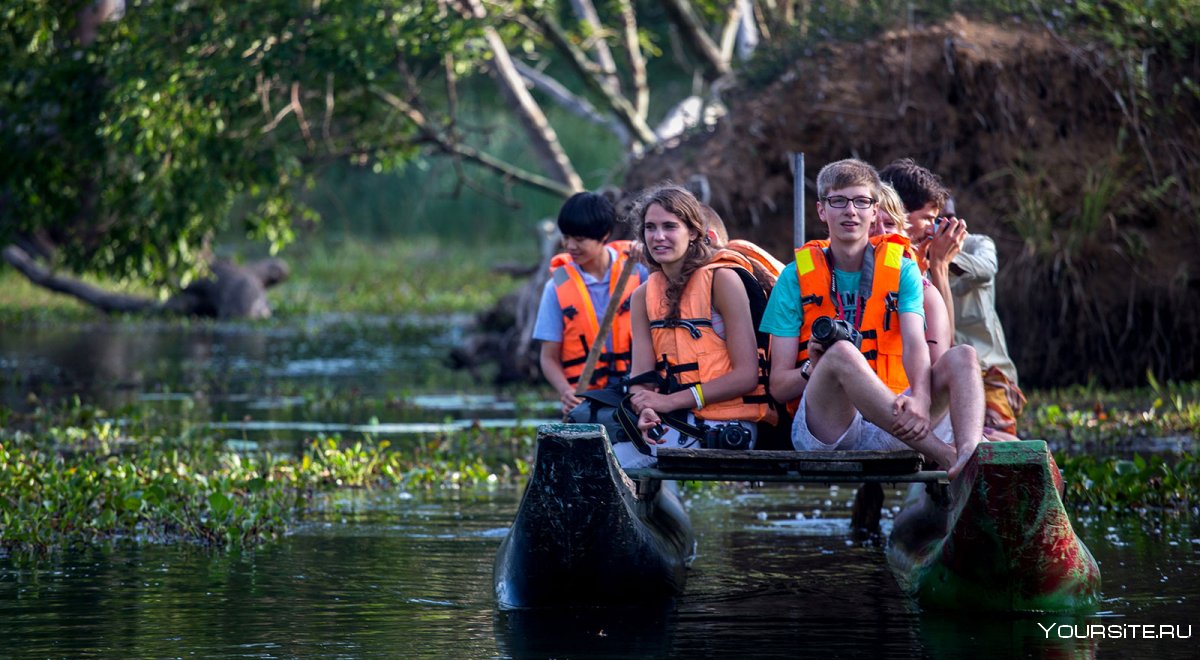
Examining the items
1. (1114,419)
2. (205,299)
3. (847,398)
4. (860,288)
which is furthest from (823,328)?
(205,299)

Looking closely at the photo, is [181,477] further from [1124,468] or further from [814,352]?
[1124,468]

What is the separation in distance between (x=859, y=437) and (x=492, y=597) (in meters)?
1.63

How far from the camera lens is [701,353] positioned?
695cm

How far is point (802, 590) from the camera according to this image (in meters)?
6.79

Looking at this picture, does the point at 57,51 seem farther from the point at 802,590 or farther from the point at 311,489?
the point at 802,590

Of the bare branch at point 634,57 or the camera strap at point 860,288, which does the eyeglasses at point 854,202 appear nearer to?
the camera strap at point 860,288

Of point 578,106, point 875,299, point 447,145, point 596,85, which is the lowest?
point 875,299

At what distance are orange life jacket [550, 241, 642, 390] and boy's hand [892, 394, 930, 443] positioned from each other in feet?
6.46

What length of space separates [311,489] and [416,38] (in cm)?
651

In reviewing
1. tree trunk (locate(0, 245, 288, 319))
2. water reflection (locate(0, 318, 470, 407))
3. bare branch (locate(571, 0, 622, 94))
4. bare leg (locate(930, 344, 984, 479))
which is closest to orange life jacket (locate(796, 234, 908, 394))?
bare leg (locate(930, 344, 984, 479))

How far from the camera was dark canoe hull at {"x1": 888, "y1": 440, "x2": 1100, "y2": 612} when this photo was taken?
5773 mm

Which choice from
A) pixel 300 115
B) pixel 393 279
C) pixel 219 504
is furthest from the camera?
pixel 393 279

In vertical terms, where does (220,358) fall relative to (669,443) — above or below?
below

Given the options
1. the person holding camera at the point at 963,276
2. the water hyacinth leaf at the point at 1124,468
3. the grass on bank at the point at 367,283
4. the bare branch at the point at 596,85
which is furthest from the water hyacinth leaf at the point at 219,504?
the bare branch at the point at 596,85
